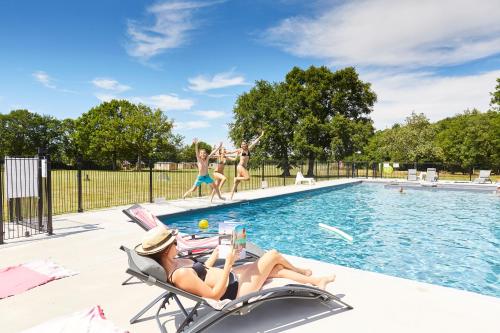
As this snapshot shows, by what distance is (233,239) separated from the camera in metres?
3.24

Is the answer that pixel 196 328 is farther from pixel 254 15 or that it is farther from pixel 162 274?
pixel 254 15

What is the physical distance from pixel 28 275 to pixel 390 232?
8.72m

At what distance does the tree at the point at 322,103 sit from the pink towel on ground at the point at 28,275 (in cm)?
2544

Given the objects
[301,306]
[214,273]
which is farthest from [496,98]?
[214,273]

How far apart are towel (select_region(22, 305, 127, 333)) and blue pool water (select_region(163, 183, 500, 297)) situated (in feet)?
13.0

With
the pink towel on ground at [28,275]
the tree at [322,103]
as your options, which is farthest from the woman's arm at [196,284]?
the tree at [322,103]

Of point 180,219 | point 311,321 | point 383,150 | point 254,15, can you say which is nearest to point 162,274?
point 311,321

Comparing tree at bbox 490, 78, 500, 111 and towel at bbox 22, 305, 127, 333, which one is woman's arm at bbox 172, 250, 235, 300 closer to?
towel at bbox 22, 305, 127, 333

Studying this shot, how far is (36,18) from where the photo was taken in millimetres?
18641

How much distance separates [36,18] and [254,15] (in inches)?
489

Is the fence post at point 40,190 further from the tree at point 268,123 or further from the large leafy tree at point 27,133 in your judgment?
the large leafy tree at point 27,133

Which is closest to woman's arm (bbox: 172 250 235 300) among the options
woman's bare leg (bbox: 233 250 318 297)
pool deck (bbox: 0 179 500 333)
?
woman's bare leg (bbox: 233 250 318 297)

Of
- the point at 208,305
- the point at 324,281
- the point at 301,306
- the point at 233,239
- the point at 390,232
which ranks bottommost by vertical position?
the point at 390,232

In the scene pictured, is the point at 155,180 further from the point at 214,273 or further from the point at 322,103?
the point at 214,273
